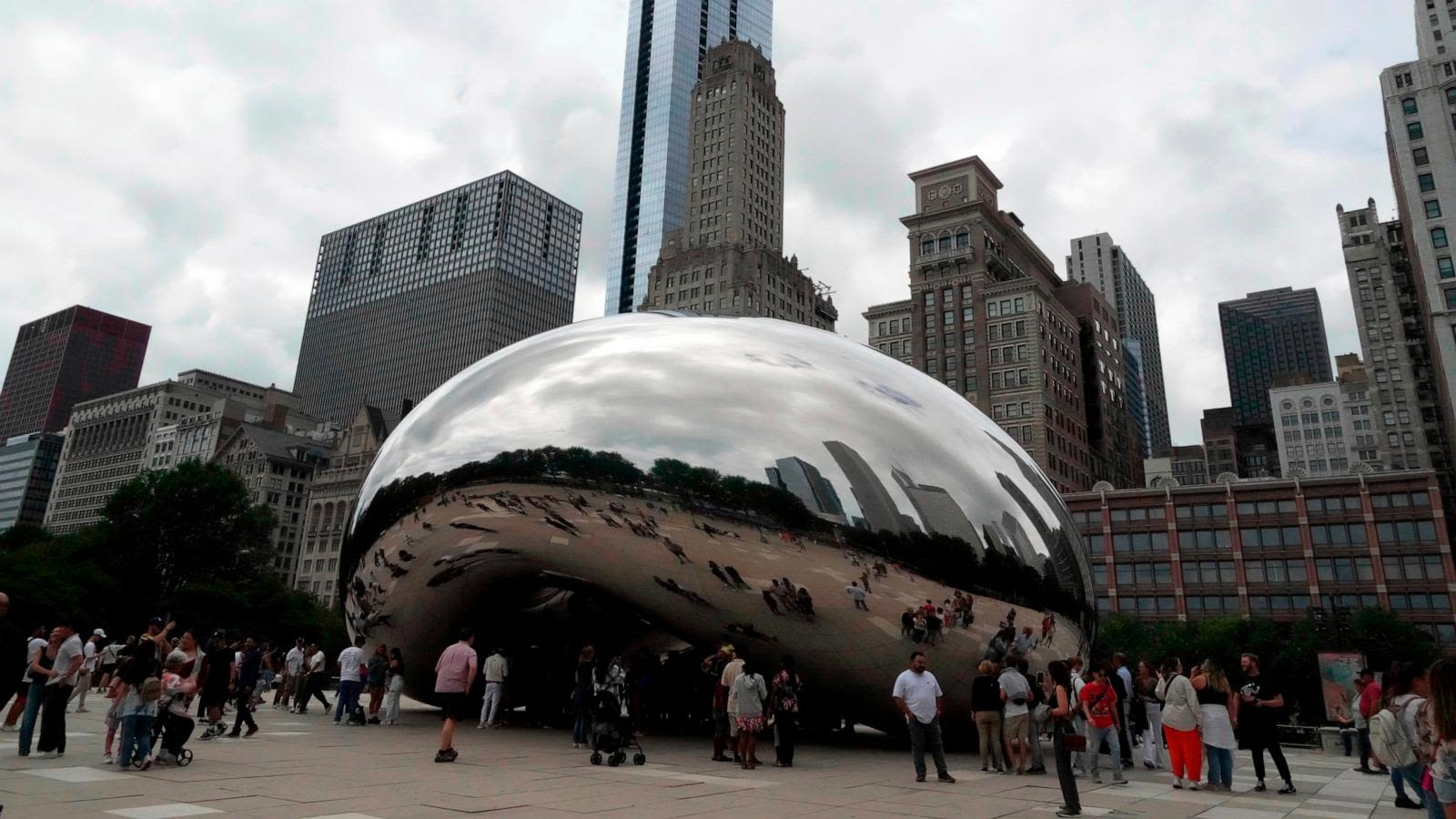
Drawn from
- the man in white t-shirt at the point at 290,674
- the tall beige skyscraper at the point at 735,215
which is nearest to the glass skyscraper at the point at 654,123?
the tall beige skyscraper at the point at 735,215

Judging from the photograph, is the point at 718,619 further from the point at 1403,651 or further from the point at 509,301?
the point at 509,301

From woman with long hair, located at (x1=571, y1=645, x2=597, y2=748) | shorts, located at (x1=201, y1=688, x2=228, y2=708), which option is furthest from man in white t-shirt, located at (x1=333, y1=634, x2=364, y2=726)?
woman with long hair, located at (x1=571, y1=645, x2=597, y2=748)

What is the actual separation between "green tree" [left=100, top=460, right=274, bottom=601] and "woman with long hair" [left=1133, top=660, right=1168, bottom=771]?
61.9 metres

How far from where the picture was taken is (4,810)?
236 inches

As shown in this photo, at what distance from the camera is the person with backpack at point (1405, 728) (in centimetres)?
739

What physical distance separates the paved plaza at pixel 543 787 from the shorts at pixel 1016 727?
0.48 m

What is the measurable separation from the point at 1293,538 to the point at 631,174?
138 metres

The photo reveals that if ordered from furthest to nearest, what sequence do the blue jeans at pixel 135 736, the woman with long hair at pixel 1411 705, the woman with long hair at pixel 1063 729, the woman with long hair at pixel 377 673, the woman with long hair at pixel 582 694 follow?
1. the woman with long hair at pixel 377 673
2. the woman with long hair at pixel 582 694
3. the blue jeans at pixel 135 736
4. the woman with long hair at pixel 1063 729
5. the woman with long hair at pixel 1411 705

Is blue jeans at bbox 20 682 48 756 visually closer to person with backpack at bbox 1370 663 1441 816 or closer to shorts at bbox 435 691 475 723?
shorts at bbox 435 691 475 723

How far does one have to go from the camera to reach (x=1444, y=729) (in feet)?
18.1

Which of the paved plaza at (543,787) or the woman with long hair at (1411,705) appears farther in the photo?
the woman with long hair at (1411,705)

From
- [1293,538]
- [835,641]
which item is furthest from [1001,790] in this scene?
[1293,538]

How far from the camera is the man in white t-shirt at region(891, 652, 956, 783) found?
9.12m

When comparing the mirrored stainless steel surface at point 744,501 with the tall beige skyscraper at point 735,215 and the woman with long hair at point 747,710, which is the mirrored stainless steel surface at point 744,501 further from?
the tall beige skyscraper at point 735,215
